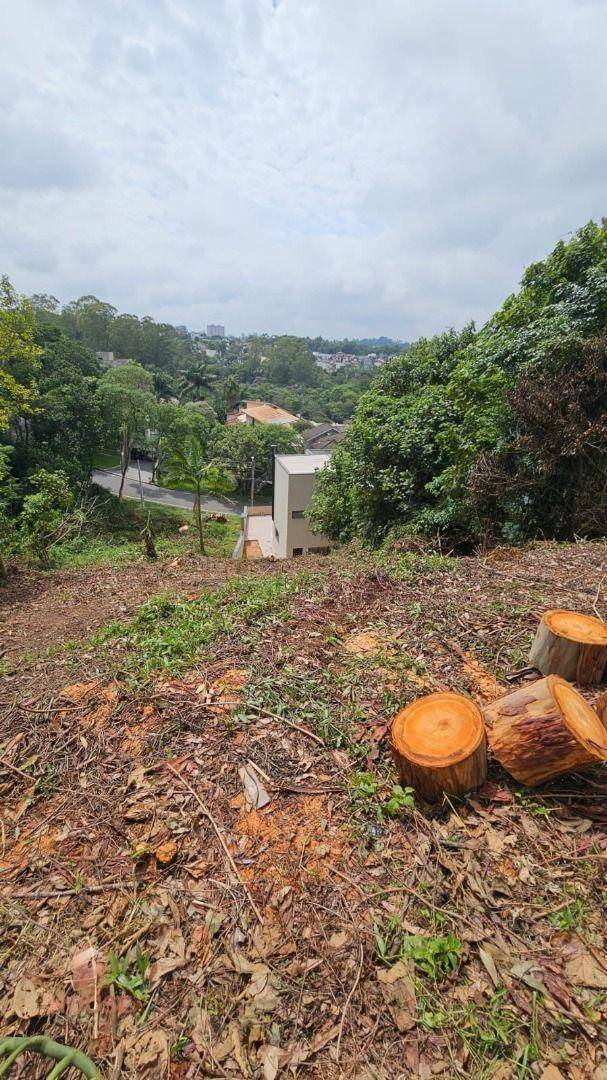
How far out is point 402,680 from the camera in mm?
3172

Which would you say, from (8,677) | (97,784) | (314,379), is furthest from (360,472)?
(314,379)

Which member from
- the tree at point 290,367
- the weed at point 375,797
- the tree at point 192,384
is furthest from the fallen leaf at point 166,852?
the tree at point 290,367

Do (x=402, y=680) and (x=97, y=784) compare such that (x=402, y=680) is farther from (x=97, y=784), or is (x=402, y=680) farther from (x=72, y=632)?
(x=72, y=632)

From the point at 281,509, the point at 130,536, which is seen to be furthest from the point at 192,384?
the point at 281,509

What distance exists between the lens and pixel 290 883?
207cm

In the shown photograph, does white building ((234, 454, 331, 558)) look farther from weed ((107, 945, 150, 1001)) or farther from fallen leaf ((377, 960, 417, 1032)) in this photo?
fallen leaf ((377, 960, 417, 1032))

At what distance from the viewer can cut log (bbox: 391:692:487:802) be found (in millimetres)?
2150

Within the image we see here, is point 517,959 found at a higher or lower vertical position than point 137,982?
higher

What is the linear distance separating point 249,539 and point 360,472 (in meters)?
13.0

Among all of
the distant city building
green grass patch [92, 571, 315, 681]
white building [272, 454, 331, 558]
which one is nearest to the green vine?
green grass patch [92, 571, 315, 681]

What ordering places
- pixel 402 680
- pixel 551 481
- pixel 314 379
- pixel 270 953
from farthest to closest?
pixel 314 379 → pixel 551 481 → pixel 402 680 → pixel 270 953

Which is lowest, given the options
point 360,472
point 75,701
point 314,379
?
point 75,701

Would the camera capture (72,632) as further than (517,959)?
Yes

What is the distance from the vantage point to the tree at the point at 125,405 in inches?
890
